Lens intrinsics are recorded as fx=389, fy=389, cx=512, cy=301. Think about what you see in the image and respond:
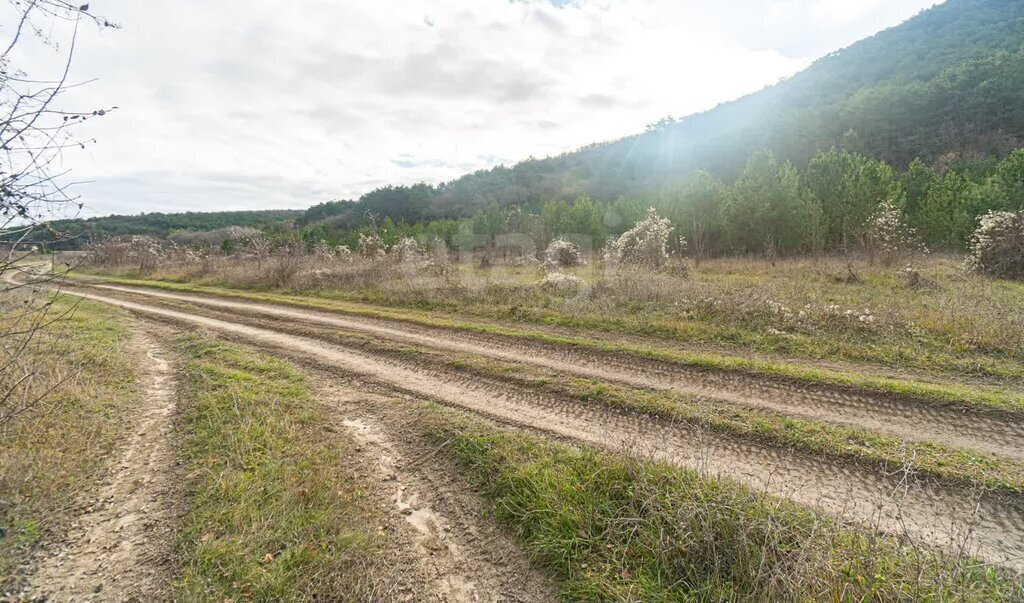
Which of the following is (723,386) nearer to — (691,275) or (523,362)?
(523,362)

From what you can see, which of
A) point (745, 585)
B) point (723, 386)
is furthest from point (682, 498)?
point (723, 386)

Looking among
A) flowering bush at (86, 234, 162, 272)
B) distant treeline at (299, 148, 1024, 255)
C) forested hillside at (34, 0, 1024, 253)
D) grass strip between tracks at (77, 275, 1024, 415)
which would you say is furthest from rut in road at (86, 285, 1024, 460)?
flowering bush at (86, 234, 162, 272)

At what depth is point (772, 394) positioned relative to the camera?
5992mm

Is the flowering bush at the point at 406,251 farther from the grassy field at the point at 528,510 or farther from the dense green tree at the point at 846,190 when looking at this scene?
the dense green tree at the point at 846,190

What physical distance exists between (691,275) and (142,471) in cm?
2055

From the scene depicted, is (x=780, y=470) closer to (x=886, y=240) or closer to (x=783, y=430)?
(x=783, y=430)

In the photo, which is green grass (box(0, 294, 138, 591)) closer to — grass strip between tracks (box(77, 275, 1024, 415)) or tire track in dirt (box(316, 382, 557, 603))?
tire track in dirt (box(316, 382, 557, 603))

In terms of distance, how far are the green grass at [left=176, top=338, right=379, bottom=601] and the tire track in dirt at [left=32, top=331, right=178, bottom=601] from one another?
174 millimetres

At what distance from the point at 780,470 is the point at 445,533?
3.61 meters

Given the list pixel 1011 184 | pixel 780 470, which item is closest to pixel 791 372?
pixel 780 470

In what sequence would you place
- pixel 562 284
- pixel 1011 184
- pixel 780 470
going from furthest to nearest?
pixel 1011 184, pixel 562 284, pixel 780 470

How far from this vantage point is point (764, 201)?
27078 mm

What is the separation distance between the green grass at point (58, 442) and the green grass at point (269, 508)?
2.97 feet

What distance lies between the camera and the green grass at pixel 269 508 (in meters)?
3.03
